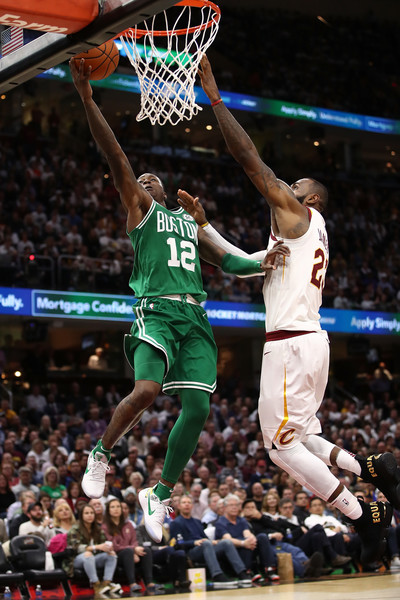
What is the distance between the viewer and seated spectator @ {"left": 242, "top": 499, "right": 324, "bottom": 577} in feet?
36.8

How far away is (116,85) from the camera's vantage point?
2220 cm

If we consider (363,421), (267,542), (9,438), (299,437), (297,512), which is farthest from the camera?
(363,421)

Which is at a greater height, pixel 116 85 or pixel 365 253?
pixel 116 85

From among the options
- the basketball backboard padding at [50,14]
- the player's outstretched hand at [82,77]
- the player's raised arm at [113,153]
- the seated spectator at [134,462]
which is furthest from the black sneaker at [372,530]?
the seated spectator at [134,462]

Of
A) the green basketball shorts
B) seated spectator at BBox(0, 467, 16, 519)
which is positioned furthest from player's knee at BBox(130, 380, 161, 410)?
seated spectator at BBox(0, 467, 16, 519)

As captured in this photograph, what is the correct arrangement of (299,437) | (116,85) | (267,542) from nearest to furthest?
(299,437)
(267,542)
(116,85)

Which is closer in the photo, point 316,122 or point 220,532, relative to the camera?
→ point 220,532

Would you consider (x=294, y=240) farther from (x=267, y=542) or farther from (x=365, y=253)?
(x=365, y=253)

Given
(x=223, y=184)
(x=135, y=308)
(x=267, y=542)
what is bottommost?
(x=267, y=542)

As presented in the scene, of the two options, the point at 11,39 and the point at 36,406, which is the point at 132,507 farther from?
the point at 11,39

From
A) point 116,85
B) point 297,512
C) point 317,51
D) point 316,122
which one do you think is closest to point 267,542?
point 297,512

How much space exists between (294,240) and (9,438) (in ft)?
30.1

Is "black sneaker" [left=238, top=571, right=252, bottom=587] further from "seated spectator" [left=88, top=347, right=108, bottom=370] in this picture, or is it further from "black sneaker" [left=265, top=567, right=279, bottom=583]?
"seated spectator" [left=88, top=347, right=108, bottom=370]

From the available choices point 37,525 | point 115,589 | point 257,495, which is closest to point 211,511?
point 257,495
